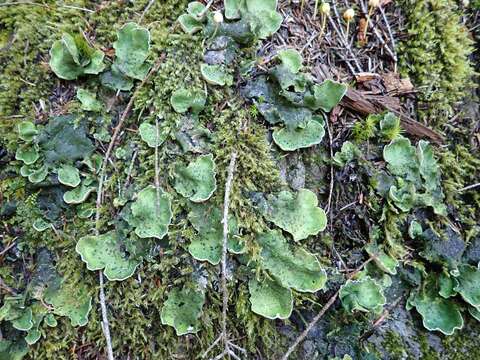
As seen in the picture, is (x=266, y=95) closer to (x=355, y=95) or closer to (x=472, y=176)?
(x=355, y=95)

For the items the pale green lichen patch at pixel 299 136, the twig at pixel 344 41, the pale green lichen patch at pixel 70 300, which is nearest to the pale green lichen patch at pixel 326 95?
the pale green lichen patch at pixel 299 136

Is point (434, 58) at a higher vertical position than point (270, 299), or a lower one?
higher

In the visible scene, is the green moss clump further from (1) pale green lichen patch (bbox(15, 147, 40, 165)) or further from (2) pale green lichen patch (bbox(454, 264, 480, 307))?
(1) pale green lichen patch (bbox(15, 147, 40, 165))

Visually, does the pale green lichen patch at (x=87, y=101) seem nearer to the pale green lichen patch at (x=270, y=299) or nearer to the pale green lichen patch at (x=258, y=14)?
the pale green lichen patch at (x=258, y=14)

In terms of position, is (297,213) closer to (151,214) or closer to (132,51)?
(151,214)

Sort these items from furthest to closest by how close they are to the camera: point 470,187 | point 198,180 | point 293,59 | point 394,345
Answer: point 470,187, point 293,59, point 394,345, point 198,180

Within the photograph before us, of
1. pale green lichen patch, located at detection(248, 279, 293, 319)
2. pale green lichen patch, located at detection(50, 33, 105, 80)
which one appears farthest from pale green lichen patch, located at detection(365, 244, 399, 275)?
pale green lichen patch, located at detection(50, 33, 105, 80)

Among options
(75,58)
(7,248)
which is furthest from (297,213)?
(7,248)
